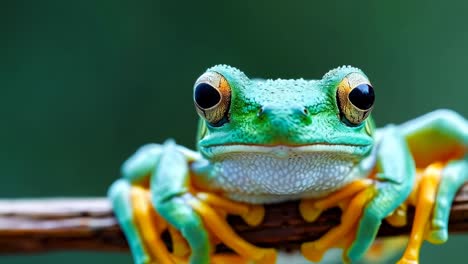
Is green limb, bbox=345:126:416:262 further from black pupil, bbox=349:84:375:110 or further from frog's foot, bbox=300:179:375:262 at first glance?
black pupil, bbox=349:84:375:110

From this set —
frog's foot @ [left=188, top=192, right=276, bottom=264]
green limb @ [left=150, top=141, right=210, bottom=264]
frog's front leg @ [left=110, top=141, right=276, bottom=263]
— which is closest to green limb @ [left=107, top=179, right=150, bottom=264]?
frog's front leg @ [left=110, top=141, right=276, bottom=263]

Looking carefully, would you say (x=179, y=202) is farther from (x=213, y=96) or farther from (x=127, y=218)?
(x=213, y=96)

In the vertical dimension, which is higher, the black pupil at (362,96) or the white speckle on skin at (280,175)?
the black pupil at (362,96)

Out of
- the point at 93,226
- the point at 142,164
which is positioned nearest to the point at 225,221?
the point at 142,164

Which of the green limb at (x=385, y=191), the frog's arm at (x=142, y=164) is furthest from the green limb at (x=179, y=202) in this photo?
the green limb at (x=385, y=191)

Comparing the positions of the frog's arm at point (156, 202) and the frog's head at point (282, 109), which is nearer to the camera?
the frog's head at point (282, 109)

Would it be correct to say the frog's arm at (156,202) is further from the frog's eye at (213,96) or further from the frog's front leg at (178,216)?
the frog's eye at (213,96)
